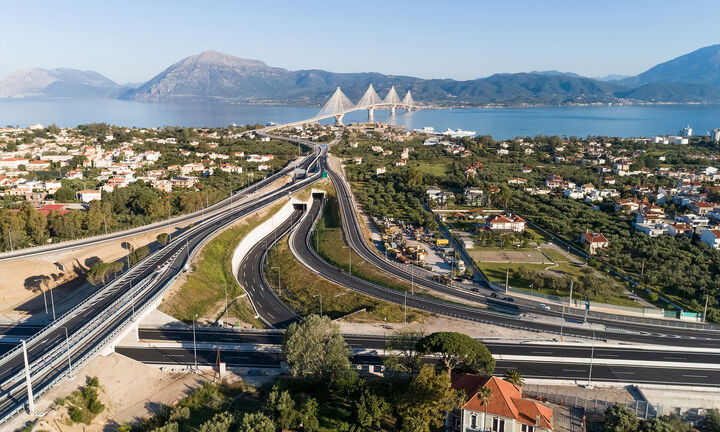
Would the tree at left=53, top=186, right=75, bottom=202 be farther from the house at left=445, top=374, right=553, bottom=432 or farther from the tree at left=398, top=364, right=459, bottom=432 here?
the house at left=445, top=374, right=553, bottom=432

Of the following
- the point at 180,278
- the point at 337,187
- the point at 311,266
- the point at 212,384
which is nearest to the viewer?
the point at 212,384

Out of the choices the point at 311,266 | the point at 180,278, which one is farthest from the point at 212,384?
the point at 311,266

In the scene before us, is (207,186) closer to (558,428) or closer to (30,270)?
(30,270)

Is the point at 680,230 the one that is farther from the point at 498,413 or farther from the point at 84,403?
the point at 84,403

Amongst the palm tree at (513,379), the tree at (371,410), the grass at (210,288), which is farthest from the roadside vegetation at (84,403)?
the palm tree at (513,379)

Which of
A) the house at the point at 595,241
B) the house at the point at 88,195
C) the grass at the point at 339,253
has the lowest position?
the grass at the point at 339,253

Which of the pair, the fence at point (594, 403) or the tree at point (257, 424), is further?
the fence at point (594, 403)

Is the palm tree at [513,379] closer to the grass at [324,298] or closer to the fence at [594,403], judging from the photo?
the fence at [594,403]
